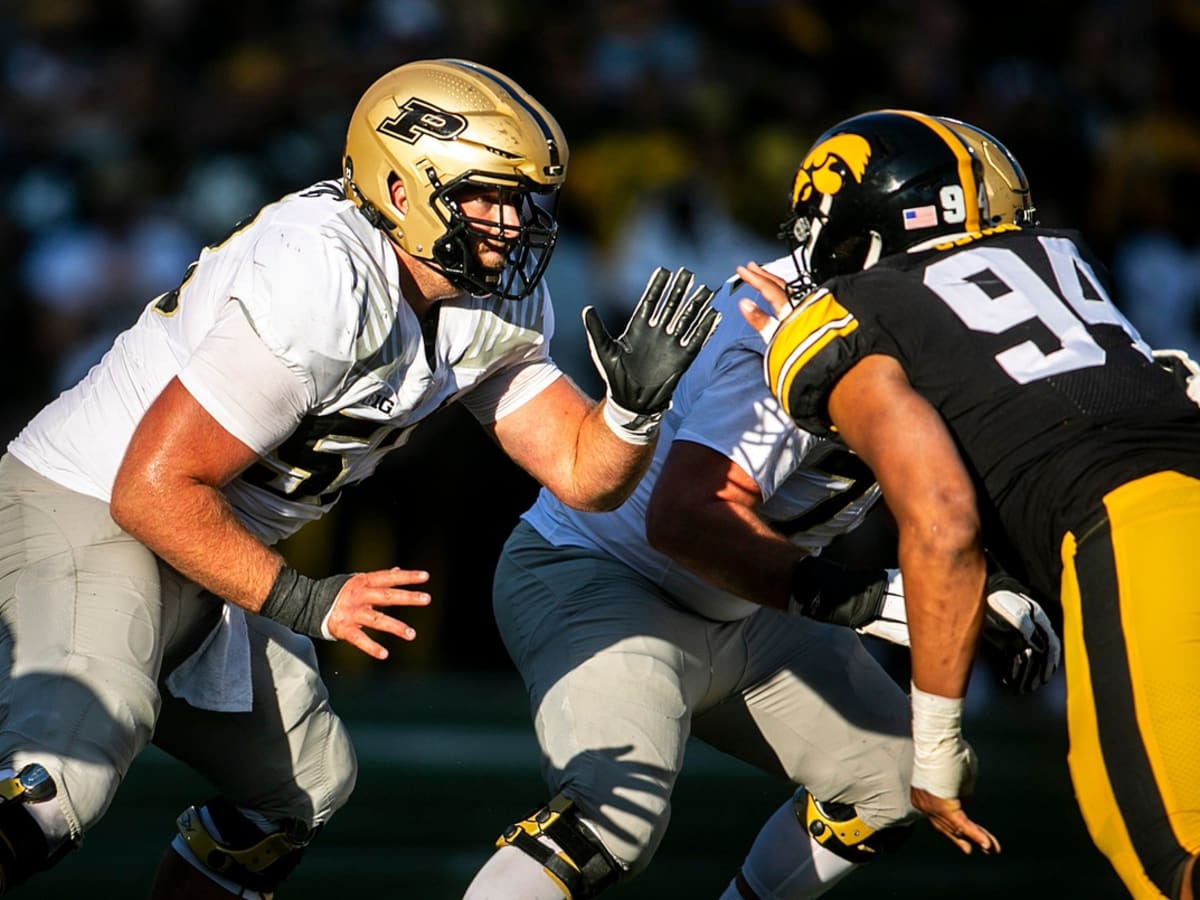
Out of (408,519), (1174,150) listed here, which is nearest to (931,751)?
(408,519)

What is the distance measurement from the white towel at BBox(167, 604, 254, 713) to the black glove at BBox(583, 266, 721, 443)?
103 centimetres

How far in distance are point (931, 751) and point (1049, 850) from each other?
2.89 meters

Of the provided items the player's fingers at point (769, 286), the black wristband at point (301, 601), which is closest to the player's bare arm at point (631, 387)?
the player's fingers at point (769, 286)

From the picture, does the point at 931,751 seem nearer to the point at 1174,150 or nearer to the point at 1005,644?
the point at 1005,644

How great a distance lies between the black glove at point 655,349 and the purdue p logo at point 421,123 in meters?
0.50

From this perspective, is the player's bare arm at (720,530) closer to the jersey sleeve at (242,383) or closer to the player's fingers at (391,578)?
the player's fingers at (391,578)

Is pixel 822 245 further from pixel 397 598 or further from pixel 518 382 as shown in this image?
pixel 397 598

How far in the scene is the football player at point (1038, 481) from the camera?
9.40 feet

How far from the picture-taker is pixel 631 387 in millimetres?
3750

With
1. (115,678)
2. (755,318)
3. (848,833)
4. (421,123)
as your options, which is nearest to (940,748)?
(755,318)

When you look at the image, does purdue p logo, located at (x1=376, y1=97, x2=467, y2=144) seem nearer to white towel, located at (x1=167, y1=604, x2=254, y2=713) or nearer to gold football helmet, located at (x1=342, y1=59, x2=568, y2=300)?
gold football helmet, located at (x1=342, y1=59, x2=568, y2=300)

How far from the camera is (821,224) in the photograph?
12.1 ft

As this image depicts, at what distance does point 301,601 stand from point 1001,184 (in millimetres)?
1698

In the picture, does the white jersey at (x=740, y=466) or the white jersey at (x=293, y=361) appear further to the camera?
the white jersey at (x=740, y=466)
